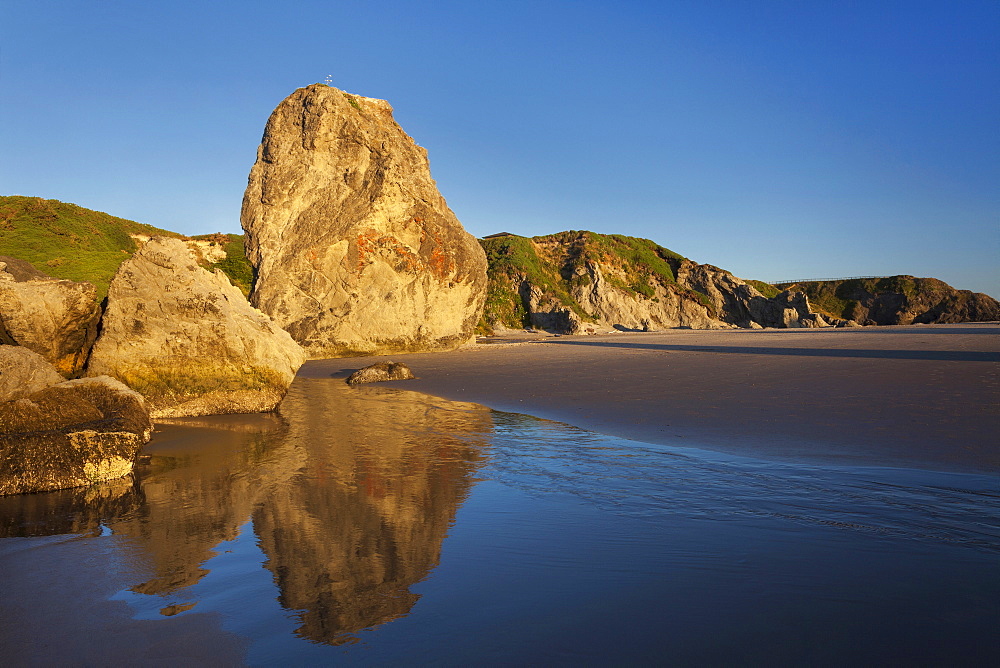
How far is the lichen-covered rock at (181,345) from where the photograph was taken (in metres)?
9.47

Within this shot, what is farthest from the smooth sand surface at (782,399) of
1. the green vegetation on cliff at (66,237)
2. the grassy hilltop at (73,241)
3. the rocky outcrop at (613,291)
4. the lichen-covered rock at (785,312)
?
the lichen-covered rock at (785,312)

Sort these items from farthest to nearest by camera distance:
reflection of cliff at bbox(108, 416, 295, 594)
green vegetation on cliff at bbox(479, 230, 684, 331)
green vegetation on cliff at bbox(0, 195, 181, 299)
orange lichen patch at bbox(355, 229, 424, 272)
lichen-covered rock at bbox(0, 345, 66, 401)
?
green vegetation on cliff at bbox(479, 230, 684, 331), green vegetation on cliff at bbox(0, 195, 181, 299), orange lichen patch at bbox(355, 229, 424, 272), lichen-covered rock at bbox(0, 345, 66, 401), reflection of cliff at bbox(108, 416, 295, 594)

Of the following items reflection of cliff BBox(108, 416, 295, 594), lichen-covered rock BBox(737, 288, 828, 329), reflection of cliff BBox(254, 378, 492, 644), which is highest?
lichen-covered rock BBox(737, 288, 828, 329)

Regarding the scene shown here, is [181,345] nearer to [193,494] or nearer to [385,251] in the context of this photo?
[193,494]

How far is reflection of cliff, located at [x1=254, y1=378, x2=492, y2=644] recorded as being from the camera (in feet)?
10.0

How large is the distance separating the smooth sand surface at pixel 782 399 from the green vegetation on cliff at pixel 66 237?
2053cm

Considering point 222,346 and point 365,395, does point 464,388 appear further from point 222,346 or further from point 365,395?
point 222,346

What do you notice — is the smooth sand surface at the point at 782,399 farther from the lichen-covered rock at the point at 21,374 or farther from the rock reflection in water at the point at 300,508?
the lichen-covered rock at the point at 21,374

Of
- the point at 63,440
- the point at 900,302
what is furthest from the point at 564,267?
the point at 63,440

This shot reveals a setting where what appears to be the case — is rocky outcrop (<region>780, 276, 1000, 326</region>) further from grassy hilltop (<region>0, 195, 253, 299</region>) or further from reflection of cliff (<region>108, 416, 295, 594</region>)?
reflection of cliff (<region>108, 416, 295, 594</region>)

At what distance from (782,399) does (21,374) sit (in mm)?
10287

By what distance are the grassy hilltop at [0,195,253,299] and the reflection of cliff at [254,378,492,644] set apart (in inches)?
968

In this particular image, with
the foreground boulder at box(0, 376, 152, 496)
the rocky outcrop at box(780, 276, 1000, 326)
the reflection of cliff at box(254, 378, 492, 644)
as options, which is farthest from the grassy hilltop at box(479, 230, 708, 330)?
the foreground boulder at box(0, 376, 152, 496)

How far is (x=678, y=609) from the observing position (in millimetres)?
2834
